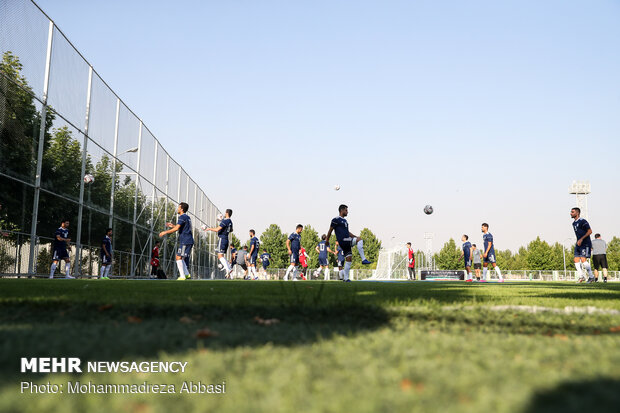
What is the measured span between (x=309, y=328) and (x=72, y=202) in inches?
637

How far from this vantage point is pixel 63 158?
1659 centimetres

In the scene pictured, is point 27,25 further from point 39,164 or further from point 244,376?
point 244,376

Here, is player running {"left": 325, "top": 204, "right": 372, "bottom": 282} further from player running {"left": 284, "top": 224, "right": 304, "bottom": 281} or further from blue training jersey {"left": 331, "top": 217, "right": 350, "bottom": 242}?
player running {"left": 284, "top": 224, "right": 304, "bottom": 281}

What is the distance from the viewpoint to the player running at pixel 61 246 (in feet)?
50.3

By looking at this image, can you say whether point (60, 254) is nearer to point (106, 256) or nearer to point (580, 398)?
point (106, 256)

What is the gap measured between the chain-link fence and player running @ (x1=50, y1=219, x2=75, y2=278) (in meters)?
0.23

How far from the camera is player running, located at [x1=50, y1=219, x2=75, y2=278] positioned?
603 inches

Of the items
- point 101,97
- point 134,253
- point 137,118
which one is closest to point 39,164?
point 101,97

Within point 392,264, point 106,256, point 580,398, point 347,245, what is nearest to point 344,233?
point 347,245

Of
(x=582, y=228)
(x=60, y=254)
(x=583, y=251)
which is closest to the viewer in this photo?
(x=60, y=254)

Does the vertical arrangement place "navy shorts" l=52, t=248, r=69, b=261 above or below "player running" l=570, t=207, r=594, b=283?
below

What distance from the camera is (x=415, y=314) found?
13.3ft

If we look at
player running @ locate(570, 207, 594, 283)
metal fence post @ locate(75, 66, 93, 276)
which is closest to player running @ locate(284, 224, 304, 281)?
metal fence post @ locate(75, 66, 93, 276)

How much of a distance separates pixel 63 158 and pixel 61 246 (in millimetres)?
3063
